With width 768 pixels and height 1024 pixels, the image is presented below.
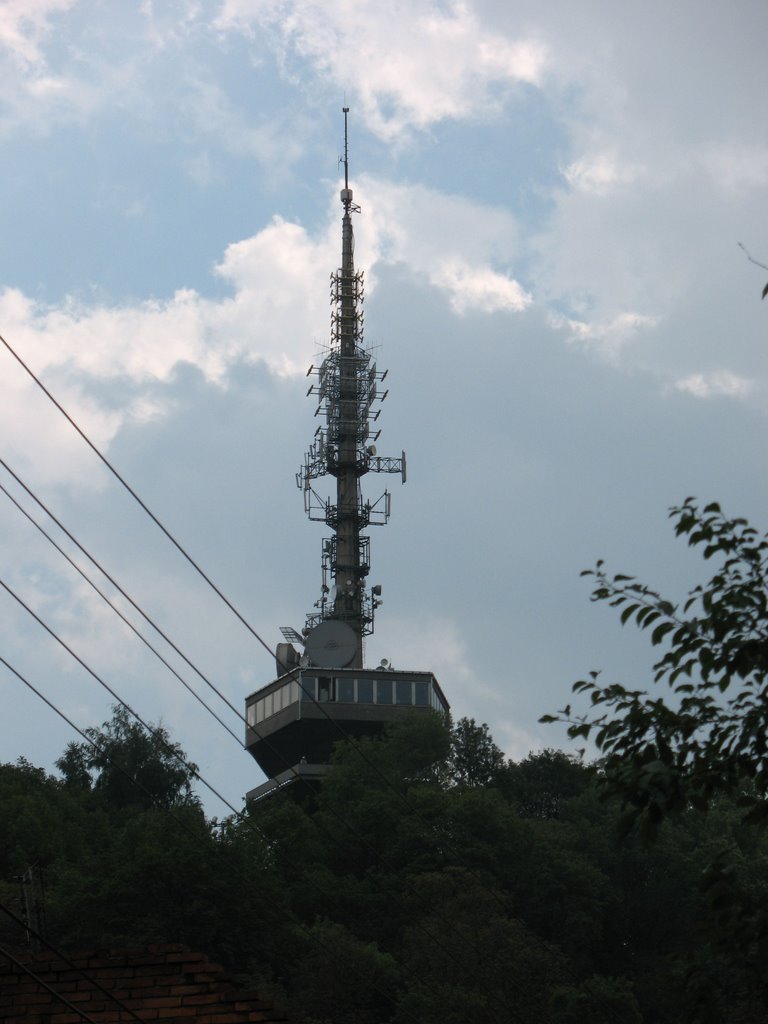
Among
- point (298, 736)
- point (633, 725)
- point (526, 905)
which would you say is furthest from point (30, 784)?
point (633, 725)

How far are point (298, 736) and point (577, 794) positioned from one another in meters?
17.0

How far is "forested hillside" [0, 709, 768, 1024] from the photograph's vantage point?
5119 cm

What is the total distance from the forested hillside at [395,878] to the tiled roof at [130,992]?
75.4ft

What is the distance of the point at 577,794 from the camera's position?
8588 cm

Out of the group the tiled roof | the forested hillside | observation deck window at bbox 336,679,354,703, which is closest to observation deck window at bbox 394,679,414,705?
observation deck window at bbox 336,679,354,703

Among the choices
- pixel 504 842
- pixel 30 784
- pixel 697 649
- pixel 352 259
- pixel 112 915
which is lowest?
pixel 697 649

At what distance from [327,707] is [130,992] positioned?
226ft

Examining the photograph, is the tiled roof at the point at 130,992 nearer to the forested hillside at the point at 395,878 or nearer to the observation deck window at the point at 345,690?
the forested hillside at the point at 395,878

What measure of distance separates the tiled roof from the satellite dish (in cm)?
6759

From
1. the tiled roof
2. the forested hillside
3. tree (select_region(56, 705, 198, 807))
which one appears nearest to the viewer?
the tiled roof

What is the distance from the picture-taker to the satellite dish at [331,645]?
87.8 meters

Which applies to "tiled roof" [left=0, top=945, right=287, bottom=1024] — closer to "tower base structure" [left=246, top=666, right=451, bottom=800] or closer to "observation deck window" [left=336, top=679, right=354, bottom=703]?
"tower base structure" [left=246, top=666, right=451, bottom=800]

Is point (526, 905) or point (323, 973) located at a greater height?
point (526, 905)

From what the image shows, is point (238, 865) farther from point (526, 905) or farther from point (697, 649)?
point (697, 649)
